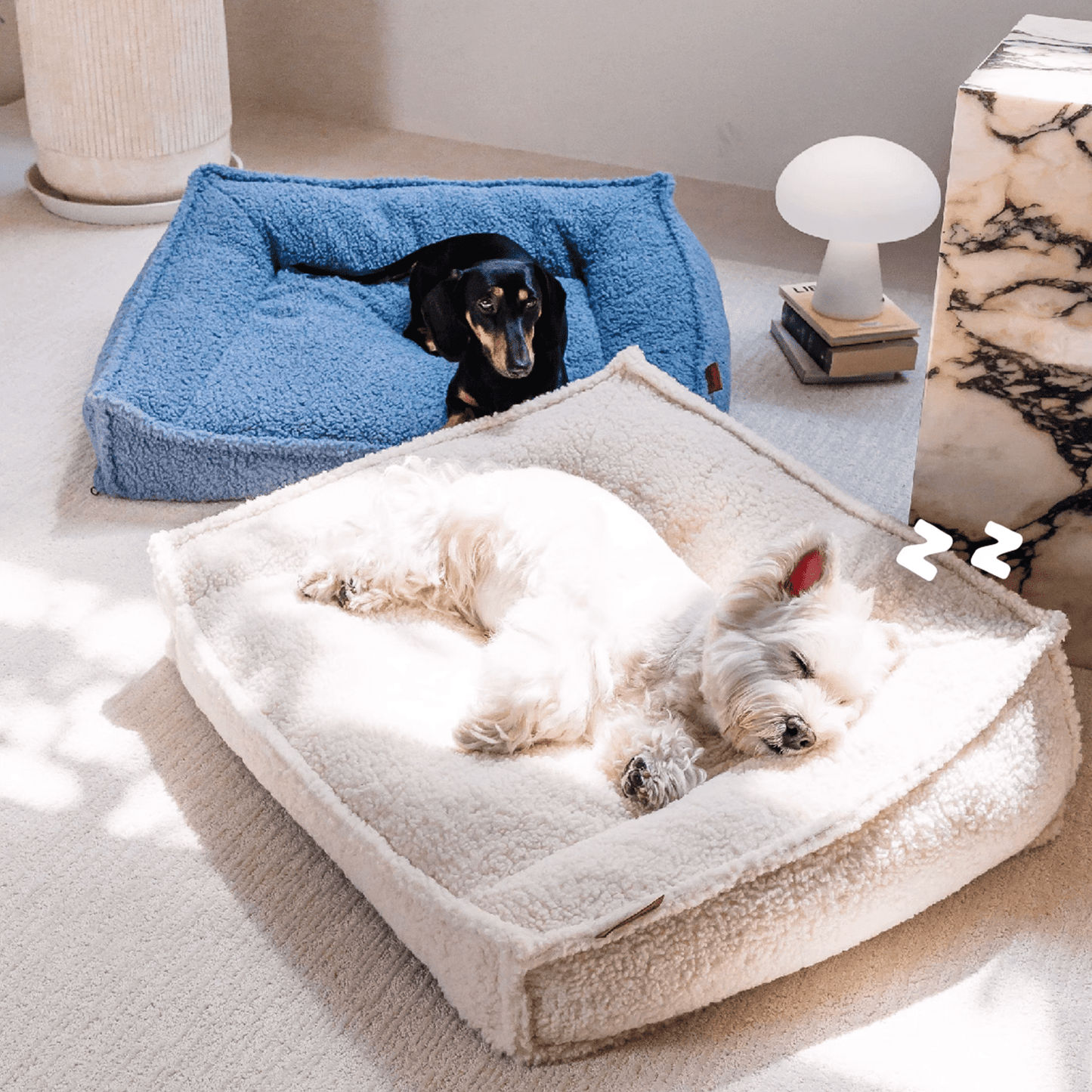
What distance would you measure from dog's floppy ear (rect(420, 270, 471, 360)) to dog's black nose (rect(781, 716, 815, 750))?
133 centimetres

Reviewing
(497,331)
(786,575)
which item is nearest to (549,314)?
(497,331)

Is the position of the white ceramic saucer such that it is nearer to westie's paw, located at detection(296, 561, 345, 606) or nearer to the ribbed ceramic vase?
the ribbed ceramic vase

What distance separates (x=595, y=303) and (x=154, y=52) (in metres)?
1.71

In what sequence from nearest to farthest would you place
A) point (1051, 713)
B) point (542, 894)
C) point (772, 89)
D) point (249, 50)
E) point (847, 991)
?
point (542, 894), point (847, 991), point (1051, 713), point (772, 89), point (249, 50)

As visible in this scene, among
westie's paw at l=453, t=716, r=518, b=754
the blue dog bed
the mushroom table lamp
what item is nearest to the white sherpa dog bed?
westie's paw at l=453, t=716, r=518, b=754

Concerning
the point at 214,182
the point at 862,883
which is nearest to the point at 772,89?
the point at 214,182

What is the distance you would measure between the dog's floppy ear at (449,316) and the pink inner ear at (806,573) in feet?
4.00

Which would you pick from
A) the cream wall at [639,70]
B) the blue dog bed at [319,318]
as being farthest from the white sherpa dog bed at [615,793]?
the cream wall at [639,70]

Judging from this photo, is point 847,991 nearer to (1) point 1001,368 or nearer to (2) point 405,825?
(2) point 405,825

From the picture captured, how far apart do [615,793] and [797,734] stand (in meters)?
0.27

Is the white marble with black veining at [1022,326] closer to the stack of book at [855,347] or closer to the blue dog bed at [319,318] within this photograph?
the blue dog bed at [319,318]

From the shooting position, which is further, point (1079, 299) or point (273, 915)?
point (1079, 299)

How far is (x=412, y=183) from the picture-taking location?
343cm

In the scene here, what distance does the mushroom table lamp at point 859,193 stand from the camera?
2975mm
